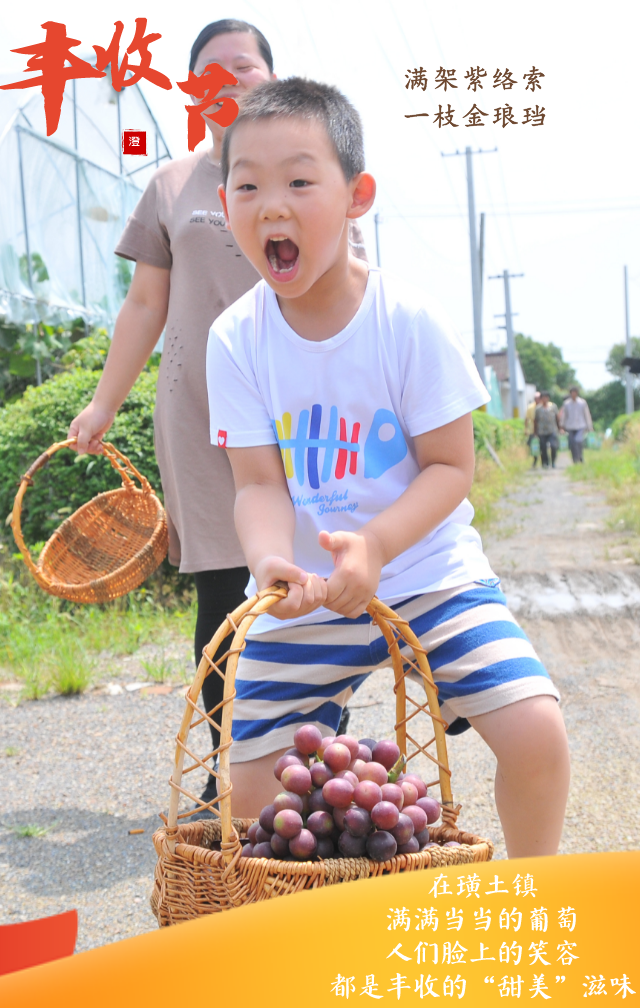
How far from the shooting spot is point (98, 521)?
3.63 m

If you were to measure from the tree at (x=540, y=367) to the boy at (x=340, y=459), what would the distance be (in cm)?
8241

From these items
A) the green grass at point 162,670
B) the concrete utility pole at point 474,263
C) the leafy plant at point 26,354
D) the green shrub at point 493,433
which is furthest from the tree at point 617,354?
the green grass at point 162,670

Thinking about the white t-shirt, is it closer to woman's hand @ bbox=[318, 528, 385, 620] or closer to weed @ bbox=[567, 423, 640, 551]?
woman's hand @ bbox=[318, 528, 385, 620]

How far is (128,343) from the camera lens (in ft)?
8.00

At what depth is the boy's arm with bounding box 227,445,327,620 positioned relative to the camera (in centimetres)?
132

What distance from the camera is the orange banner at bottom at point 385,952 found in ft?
3.75

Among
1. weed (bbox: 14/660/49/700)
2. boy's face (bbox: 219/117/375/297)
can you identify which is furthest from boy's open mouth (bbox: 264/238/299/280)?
weed (bbox: 14/660/49/700)

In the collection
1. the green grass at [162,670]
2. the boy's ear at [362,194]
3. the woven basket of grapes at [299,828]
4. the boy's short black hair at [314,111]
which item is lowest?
Result: the green grass at [162,670]

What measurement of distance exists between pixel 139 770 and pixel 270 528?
1653 millimetres

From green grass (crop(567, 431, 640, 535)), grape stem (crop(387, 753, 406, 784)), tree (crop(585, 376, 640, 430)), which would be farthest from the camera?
tree (crop(585, 376, 640, 430))

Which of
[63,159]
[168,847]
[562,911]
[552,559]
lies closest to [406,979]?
[562,911]

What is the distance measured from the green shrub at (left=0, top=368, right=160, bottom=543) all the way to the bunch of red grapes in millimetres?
3665

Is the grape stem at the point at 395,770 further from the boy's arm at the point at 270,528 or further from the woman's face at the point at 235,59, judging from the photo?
the woman's face at the point at 235,59

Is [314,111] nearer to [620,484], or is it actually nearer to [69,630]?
[69,630]
